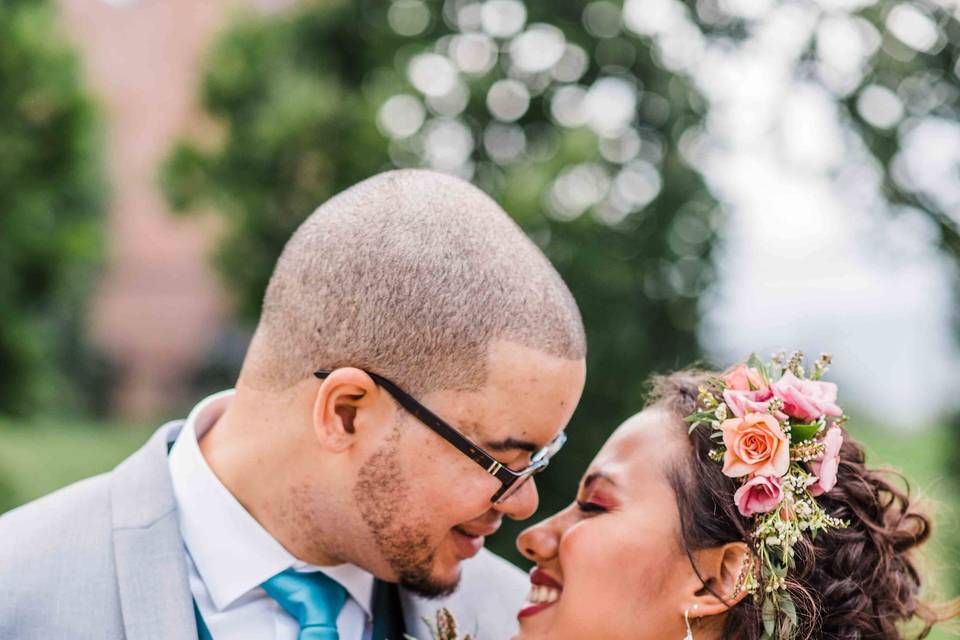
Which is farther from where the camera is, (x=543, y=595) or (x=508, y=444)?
(x=543, y=595)

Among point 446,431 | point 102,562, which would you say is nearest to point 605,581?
point 446,431

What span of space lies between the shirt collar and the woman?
30.0 inches

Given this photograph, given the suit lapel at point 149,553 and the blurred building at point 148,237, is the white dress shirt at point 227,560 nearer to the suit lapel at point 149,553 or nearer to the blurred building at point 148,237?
the suit lapel at point 149,553

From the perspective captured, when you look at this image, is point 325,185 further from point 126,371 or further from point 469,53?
point 126,371

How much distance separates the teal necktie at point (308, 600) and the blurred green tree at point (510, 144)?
582cm

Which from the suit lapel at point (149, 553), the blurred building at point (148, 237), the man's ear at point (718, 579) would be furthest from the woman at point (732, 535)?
the blurred building at point (148, 237)

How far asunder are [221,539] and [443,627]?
0.76 m

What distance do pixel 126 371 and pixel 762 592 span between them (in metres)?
20.7

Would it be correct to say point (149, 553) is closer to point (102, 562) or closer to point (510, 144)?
point (102, 562)

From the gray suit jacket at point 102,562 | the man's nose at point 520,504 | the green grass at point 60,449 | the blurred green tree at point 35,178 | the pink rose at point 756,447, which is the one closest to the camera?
the gray suit jacket at point 102,562

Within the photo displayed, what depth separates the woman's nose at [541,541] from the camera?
3094 mm

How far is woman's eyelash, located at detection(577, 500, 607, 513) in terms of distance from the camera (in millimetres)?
3092

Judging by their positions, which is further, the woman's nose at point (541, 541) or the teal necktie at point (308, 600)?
the woman's nose at point (541, 541)

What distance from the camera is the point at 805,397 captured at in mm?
2957
